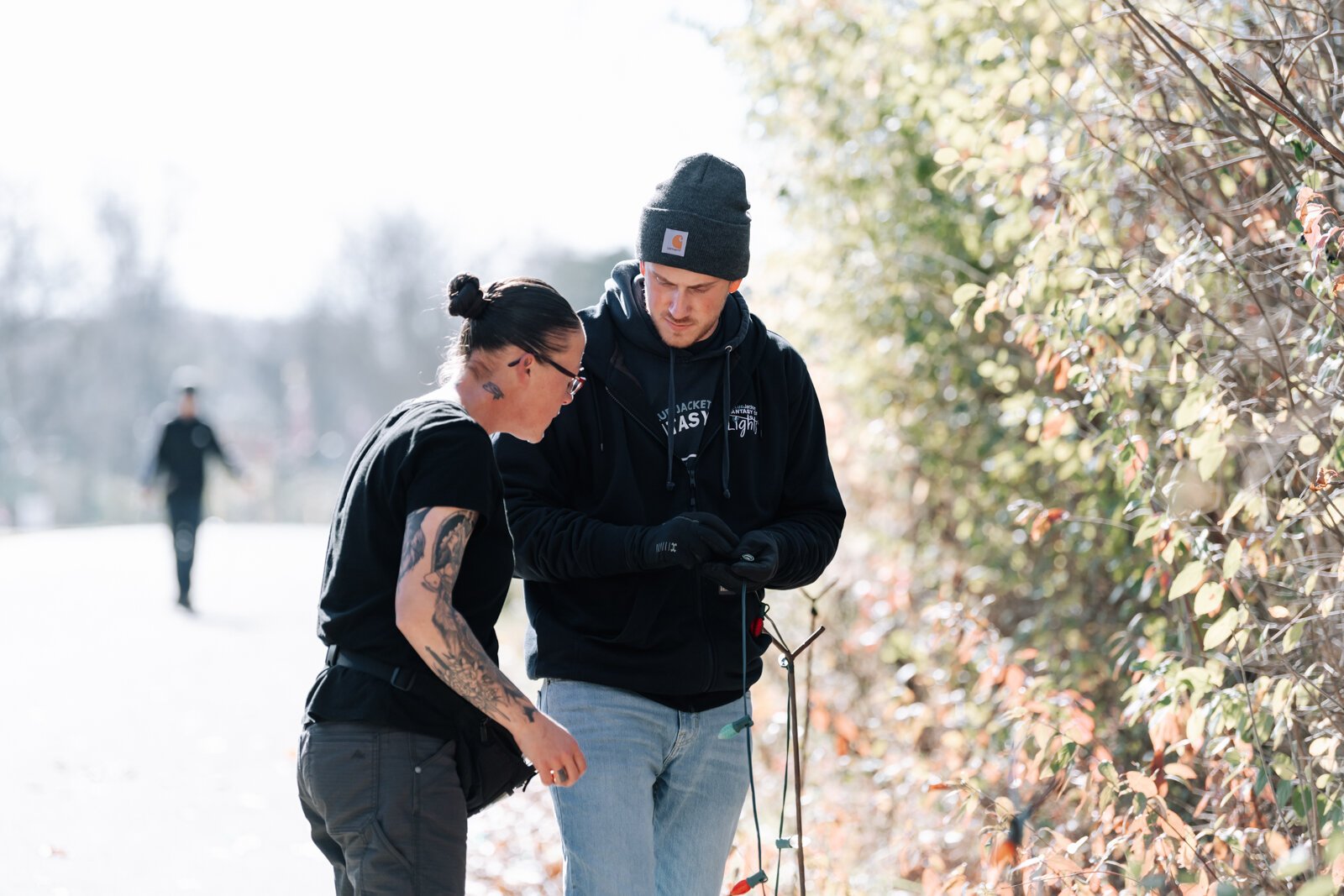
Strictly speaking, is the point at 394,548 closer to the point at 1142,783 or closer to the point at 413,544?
the point at 413,544

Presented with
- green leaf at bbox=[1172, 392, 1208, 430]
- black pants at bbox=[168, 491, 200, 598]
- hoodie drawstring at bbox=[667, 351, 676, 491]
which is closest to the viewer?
hoodie drawstring at bbox=[667, 351, 676, 491]

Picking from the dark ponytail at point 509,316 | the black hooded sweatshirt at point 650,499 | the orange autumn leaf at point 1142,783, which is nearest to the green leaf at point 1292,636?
the orange autumn leaf at point 1142,783

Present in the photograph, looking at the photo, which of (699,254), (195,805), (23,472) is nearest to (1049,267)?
(699,254)

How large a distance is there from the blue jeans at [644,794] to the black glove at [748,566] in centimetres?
34

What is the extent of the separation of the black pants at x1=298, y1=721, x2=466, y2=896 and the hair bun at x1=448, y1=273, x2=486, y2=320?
842 mm

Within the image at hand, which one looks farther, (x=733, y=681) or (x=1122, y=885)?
(x=1122, y=885)

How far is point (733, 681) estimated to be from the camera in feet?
11.0

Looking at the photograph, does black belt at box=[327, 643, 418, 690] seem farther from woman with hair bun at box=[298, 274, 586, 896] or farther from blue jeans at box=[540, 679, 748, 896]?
blue jeans at box=[540, 679, 748, 896]

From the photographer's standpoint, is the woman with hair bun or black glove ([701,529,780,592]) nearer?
the woman with hair bun

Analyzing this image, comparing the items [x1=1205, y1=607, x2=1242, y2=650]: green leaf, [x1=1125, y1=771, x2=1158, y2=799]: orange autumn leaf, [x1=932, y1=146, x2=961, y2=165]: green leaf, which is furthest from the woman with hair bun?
[x1=932, y1=146, x2=961, y2=165]: green leaf

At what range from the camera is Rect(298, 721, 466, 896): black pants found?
2.77 m

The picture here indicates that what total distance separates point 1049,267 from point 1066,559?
2.35 metres

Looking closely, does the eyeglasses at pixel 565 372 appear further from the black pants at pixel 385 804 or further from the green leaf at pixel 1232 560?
the green leaf at pixel 1232 560

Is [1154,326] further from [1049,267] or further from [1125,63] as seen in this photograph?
[1125,63]
